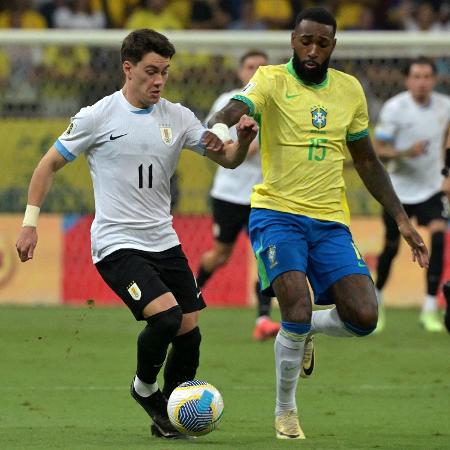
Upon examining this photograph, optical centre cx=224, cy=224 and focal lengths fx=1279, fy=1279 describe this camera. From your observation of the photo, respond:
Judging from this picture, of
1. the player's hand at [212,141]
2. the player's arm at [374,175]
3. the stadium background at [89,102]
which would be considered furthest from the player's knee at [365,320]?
the stadium background at [89,102]

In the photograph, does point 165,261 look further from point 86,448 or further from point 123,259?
point 86,448

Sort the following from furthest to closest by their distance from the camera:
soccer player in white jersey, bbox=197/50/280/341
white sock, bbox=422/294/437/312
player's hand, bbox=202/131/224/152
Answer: white sock, bbox=422/294/437/312
soccer player in white jersey, bbox=197/50/280/341
player's hand, bbox=202/131/224/152

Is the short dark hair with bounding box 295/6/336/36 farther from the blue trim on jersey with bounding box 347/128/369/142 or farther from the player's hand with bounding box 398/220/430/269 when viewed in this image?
the player's hand with bounding box 398/220/430/269

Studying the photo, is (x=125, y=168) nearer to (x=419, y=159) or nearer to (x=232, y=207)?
(x=232, y=207)

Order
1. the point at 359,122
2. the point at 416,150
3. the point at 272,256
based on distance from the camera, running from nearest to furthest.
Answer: the point at 272,256, the point at 359,122, the point at 416,150

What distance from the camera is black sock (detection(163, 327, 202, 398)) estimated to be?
7.11m

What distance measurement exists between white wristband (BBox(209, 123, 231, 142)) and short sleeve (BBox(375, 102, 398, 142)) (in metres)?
6.02

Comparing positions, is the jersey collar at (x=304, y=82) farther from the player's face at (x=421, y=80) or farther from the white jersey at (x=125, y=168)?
the player's face at (x=421, y=80)

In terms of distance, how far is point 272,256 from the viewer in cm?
713

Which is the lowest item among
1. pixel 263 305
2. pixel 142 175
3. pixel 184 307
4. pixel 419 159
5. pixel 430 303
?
pixel 430 303

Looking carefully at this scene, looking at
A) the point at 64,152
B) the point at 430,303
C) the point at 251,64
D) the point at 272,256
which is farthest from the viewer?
the point at 430,303

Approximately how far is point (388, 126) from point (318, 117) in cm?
539

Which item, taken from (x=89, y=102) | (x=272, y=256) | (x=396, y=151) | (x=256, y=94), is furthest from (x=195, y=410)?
(x=89, y=102)

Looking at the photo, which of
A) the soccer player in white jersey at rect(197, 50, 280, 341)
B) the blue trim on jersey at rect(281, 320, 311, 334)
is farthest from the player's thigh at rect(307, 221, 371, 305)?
the soccer player in white jersey at rect(197, 50, 280, 341)
